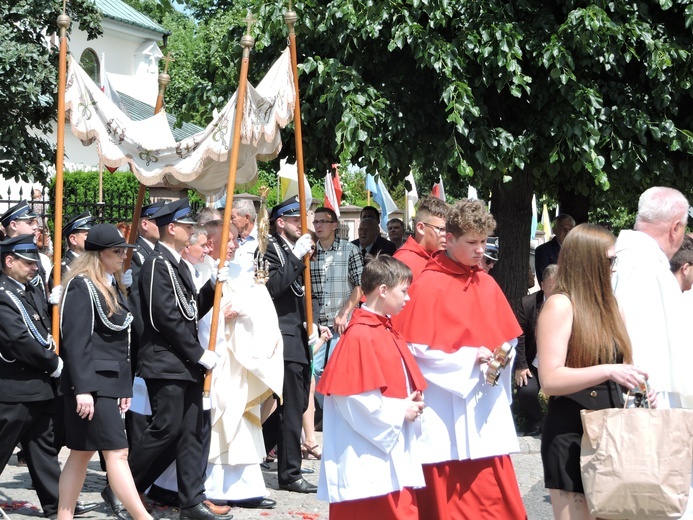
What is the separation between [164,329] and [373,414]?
1.97 m

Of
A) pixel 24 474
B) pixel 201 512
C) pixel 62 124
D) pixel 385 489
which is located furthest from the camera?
pixel 24 474

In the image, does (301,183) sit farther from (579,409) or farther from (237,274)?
(579,409)

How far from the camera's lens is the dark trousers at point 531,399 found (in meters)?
10.2

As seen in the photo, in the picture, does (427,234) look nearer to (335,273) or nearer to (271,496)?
(271,496)

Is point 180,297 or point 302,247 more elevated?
point 302,247

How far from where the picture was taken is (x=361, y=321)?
548cm

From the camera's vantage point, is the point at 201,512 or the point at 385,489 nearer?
the point at 385,489

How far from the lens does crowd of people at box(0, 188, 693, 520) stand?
4.77 metres

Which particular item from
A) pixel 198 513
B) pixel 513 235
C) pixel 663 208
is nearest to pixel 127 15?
pixel 513 235

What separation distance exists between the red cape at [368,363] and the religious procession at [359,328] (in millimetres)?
14

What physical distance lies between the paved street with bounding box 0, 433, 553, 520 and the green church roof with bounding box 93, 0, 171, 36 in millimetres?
39342

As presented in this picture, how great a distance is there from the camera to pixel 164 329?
22.2 feet

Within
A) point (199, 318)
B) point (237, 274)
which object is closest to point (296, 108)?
point (237, 274)

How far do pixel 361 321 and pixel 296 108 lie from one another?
369 cm
